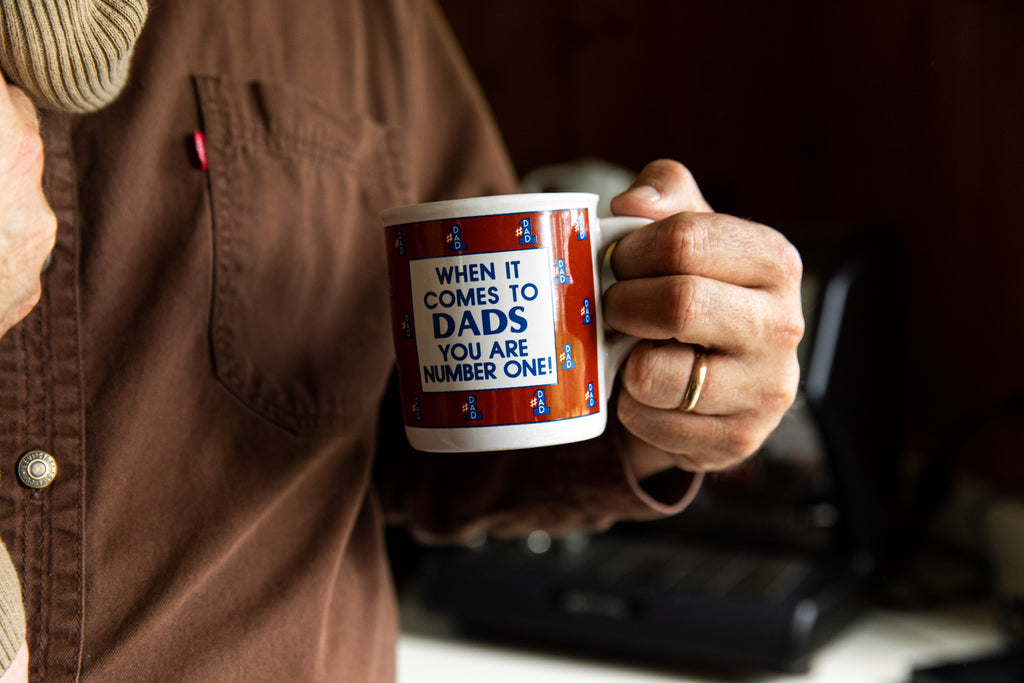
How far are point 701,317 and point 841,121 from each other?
0.95m

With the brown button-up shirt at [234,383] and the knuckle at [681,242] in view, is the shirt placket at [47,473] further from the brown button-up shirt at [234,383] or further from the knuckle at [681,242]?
the knuckle at [681,242]

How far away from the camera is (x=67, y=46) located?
0.44 m

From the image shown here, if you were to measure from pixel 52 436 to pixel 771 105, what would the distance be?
116cm

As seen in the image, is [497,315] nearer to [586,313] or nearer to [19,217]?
[586,313]

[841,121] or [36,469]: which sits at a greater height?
[841,121]

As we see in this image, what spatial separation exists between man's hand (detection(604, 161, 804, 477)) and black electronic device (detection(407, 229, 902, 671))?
0.48 metres

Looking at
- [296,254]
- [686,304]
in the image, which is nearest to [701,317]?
[686,304]

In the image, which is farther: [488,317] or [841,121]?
[841,121]

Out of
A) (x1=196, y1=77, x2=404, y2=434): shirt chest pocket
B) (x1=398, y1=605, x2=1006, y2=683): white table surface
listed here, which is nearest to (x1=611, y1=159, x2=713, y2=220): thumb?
(x1=196, y1=77, x2=404, y2=434): shirt chest pocket

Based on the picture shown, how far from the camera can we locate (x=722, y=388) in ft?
1.70

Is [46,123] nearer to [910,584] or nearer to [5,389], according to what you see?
[5,389]

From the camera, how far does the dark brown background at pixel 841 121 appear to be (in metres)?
1.17

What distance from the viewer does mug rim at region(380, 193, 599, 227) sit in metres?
0.45

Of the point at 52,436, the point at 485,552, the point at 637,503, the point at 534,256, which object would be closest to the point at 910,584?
the point at 485,552
